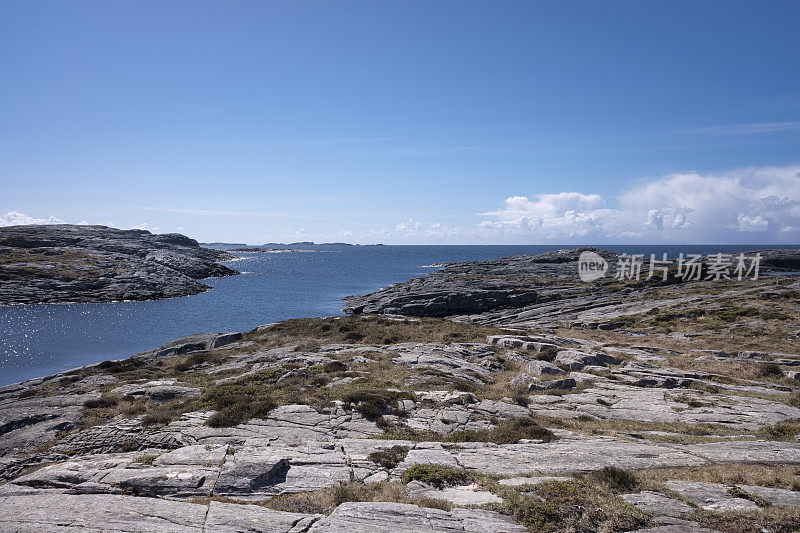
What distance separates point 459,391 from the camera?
23.7 m

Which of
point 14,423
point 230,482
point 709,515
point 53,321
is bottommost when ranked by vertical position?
point 53,321

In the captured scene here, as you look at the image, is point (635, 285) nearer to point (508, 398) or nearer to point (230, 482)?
point (508, 398)

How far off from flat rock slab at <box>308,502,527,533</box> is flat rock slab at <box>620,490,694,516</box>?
3817 mm

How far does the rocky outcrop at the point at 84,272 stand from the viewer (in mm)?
94375

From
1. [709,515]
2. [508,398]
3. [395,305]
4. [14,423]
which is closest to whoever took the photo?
[709,515]

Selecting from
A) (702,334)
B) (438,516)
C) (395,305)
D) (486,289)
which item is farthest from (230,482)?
Result: (486,289)

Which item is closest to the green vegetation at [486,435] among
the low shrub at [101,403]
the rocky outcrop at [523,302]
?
the low shrub at [101,403]

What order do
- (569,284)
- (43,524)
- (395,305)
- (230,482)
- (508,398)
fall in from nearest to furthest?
(43,524)
(230,482)
(508,398)
(395,305)
(569,284)

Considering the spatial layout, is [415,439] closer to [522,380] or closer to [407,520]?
[407,520]

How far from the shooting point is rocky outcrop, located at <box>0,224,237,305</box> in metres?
94.4

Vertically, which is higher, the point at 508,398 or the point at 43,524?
the point at 43,524

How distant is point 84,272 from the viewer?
108 metres

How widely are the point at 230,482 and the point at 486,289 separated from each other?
75.9 metres

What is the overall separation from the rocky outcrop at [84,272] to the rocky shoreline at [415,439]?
7532cm
